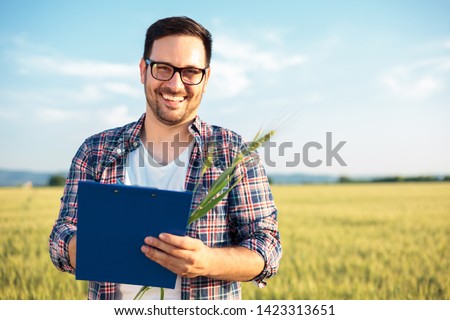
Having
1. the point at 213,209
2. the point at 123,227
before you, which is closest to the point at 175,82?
the point at 213,209

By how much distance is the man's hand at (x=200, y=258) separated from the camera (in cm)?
162

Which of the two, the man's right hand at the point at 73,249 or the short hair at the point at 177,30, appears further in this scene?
the short hair at the point at 177,30

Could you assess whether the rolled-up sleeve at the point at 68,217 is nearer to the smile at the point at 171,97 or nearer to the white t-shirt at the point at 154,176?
the white t-shirt at the point at 154,176

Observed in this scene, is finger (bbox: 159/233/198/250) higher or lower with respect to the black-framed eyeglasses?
lower

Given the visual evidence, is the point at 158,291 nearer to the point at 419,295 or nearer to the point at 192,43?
the point at 192,43

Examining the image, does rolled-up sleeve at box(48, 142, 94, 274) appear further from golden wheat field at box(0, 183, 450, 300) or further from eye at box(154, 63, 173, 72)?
golden wheat field at box(0, 183, 450, 300)

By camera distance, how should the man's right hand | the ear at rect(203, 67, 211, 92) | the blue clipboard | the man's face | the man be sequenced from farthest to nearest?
1. the ear at rect(203, 67, 211, 92)
2. the man's face
3. the man
4. the man's right hand
5. the blue clipboard

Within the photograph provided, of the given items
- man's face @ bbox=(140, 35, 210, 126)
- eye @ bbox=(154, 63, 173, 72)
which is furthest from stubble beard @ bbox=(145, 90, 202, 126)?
eye @ bbox=(154, 63, 173, 72)

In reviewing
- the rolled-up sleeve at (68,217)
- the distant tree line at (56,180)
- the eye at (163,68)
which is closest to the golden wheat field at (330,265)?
the rolled-up sleeve at (68,217)

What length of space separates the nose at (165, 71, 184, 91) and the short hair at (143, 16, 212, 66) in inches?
7.3

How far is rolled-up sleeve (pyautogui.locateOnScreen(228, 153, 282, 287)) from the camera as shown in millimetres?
2010

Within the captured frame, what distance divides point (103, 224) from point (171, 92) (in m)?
0.70

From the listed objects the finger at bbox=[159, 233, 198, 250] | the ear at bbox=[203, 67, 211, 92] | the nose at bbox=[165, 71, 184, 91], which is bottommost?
the finger at bbox=[159, 233, 198, 250]

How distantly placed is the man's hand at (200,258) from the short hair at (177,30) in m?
0.89
